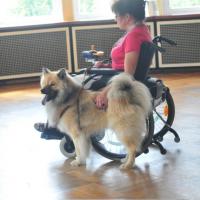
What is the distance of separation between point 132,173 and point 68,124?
50cm

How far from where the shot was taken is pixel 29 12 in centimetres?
683

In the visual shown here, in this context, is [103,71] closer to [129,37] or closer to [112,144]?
[129,37]

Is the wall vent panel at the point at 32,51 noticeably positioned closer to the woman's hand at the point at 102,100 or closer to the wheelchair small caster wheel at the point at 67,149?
the wheelchair small caster wheel at the point at 67,149

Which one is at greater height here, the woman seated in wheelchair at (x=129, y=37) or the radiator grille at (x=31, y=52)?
the woman seated in wheelchair at (x=129, y=37)

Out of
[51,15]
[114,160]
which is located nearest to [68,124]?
[114,160]

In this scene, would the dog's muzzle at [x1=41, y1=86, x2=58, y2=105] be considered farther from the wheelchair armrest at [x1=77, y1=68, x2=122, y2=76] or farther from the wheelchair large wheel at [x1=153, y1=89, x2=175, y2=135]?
the wheelchair large wheel at [x1=153, y1=89, x2=175, y2=135]

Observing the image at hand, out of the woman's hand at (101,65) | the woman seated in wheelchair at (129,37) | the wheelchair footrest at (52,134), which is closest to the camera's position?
the woman seated in wheelchair at (129,37)

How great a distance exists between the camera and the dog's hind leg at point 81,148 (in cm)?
296

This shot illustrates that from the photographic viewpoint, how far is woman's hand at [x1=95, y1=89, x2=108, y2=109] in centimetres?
286

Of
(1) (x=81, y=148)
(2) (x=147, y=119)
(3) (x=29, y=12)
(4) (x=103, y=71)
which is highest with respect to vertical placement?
(3) (x=29, y=12)

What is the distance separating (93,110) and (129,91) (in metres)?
0.27

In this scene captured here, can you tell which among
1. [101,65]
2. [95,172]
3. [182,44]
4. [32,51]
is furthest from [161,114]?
[32,51]

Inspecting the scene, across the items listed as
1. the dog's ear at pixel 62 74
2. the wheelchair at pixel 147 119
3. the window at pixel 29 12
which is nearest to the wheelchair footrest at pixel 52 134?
the wheelchair at pixel 147 119

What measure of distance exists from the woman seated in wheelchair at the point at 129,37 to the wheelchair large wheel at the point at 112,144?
0.95 feet
